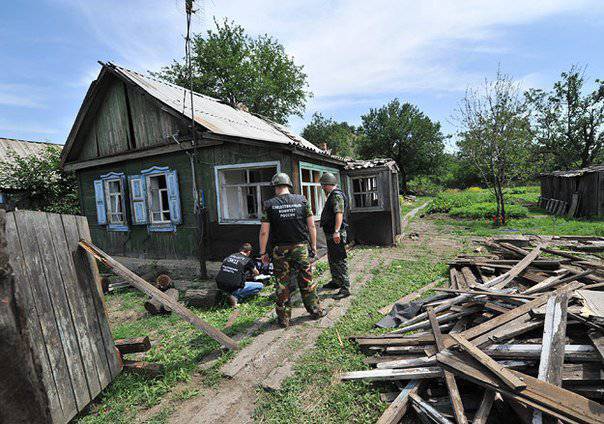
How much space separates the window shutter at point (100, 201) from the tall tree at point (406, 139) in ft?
102

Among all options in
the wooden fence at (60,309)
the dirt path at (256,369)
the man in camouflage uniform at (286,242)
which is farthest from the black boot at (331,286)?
the wooden fence at (60,309)

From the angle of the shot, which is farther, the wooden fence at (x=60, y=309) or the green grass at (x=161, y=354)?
the green grass at (x=161, y=354)

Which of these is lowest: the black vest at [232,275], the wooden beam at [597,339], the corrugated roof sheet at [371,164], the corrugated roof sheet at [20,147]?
the wooden beam at [597,339]

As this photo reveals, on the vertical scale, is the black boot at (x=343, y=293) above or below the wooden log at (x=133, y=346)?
below

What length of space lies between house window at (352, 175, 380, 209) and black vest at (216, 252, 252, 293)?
6.04 meters

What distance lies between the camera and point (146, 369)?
3.22 m

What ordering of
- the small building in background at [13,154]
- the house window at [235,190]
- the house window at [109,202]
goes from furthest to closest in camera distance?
the small building in background at [13,154], the house window at [109,202], the house window at [235,190]

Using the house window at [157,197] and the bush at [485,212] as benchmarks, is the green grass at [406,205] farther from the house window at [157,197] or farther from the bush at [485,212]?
the house window at [157,197]

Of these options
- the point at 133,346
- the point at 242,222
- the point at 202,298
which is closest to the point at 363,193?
the point at 242,222

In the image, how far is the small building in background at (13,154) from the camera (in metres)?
13.1

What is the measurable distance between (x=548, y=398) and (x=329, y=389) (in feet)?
5.67

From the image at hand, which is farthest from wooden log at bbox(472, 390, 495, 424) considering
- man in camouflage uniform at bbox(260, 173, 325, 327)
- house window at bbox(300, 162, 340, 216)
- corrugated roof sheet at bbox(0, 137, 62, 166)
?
corrugated roof sheet at bbox(0, 137, 62, 166)

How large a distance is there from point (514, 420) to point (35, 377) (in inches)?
147

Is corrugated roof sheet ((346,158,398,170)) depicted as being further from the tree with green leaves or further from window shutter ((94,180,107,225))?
the tree with green leaves
